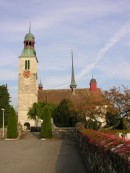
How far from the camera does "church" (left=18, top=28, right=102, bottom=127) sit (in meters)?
70.8

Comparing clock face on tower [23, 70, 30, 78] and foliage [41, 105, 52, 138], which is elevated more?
clock face on tower [23, 70, 30, 78]

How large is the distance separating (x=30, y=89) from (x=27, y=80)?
8.40ft

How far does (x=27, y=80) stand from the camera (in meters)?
73.2

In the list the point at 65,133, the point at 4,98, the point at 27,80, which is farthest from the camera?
the point at 27,80

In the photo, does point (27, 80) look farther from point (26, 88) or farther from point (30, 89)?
point (30, 89)

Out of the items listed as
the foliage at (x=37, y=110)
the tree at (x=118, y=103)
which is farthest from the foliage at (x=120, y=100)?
the foliage at (x=37, y=110)

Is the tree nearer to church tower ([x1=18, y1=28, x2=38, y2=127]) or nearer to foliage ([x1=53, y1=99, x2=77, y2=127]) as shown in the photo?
foliage ([x1=53, y1=99, x2=77, y2=127])

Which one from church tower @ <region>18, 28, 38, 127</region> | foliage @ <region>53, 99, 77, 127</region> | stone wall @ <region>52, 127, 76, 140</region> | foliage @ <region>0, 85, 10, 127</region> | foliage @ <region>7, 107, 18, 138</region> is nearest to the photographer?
foliage @ <region>7, 107, 18, 138</region>

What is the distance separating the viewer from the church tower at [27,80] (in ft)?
231

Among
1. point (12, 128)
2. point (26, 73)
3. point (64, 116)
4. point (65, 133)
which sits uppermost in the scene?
Answer: point (26, 73)

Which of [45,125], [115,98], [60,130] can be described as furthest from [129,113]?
[45,125]

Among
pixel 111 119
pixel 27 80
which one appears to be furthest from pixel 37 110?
pixel 111 119

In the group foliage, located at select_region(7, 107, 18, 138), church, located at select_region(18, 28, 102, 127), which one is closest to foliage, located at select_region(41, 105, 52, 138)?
foliage, located at select_region(7, 107, 18, 138)

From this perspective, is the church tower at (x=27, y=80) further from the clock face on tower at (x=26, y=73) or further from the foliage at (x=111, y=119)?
the foliage at (x=111, y=119)
